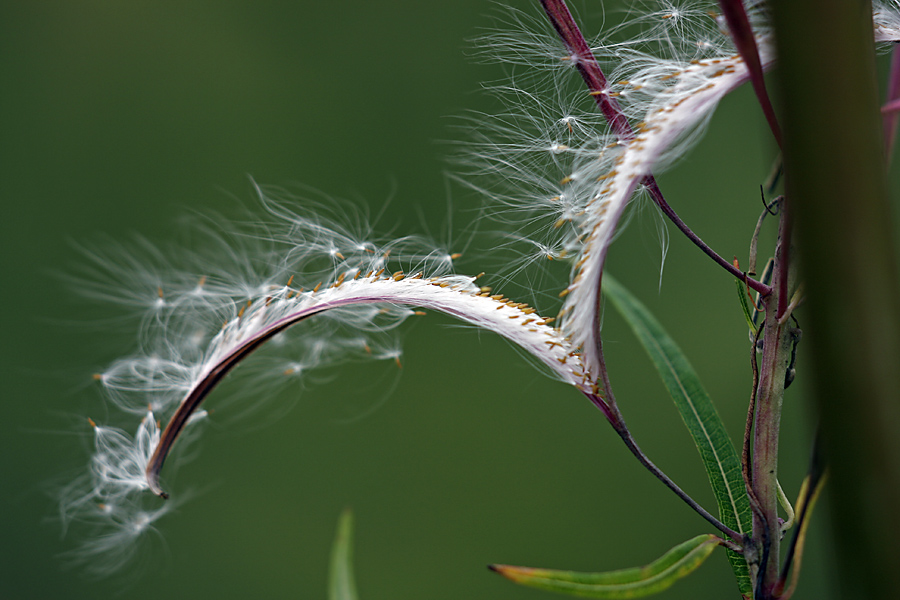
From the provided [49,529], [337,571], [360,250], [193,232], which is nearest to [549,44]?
[360,250]

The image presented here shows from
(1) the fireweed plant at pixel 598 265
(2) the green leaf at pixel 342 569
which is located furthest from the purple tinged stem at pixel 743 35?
(2) the green leaf at pixel 342 569

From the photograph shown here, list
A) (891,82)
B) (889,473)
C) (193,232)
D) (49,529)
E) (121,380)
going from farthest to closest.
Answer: (49,529), (193,232), (121,380), (891,82), (889,473)

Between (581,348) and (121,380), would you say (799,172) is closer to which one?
(581,348)

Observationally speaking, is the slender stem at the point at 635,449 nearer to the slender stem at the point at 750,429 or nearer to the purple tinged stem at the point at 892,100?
the slender stem at the point at 750,429

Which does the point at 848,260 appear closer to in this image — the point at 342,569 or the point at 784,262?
the point at 784,262

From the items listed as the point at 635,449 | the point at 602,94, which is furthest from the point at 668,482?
the point at 602,94

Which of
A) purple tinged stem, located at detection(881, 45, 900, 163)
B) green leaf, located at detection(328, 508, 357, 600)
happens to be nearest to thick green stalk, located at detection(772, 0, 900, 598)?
purple tinged stem, located at detection(881, 45, 900, 163)
